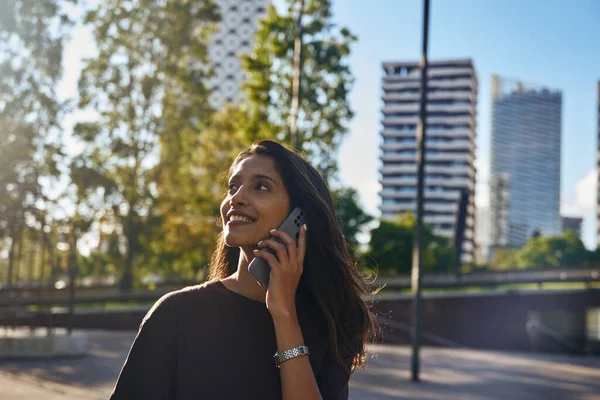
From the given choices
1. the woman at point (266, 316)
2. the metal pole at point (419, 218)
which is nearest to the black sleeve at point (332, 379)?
the woman at point (266, 316)

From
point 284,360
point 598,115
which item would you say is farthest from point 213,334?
point 598,115

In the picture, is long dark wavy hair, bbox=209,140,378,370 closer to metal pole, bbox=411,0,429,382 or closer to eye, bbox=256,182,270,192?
eye, bbox=256,182,270,192

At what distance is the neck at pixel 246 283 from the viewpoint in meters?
2.74

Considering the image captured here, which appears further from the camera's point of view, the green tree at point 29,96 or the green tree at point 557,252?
the green tree at point 557,252

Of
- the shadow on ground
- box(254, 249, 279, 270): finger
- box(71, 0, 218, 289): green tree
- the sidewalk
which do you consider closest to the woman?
box(254, 249, 279, 270): finger

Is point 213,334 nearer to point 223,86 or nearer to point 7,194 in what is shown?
point 7,194

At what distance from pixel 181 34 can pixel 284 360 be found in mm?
32430

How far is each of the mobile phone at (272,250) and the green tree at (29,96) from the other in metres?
22.7

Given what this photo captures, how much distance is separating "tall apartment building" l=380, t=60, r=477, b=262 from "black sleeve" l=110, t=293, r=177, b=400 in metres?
154

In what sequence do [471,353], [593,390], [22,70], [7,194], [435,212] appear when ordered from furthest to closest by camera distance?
[435,212] → [22,70] → [7,194] → [471,353] → [593,390]

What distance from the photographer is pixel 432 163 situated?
15875cm

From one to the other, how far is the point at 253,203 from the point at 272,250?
16 cm

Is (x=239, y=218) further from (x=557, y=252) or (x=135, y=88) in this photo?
(x=557, y=252)

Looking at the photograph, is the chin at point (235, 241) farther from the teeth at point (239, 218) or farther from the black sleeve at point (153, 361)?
the black sleeve at point (153, 361)
